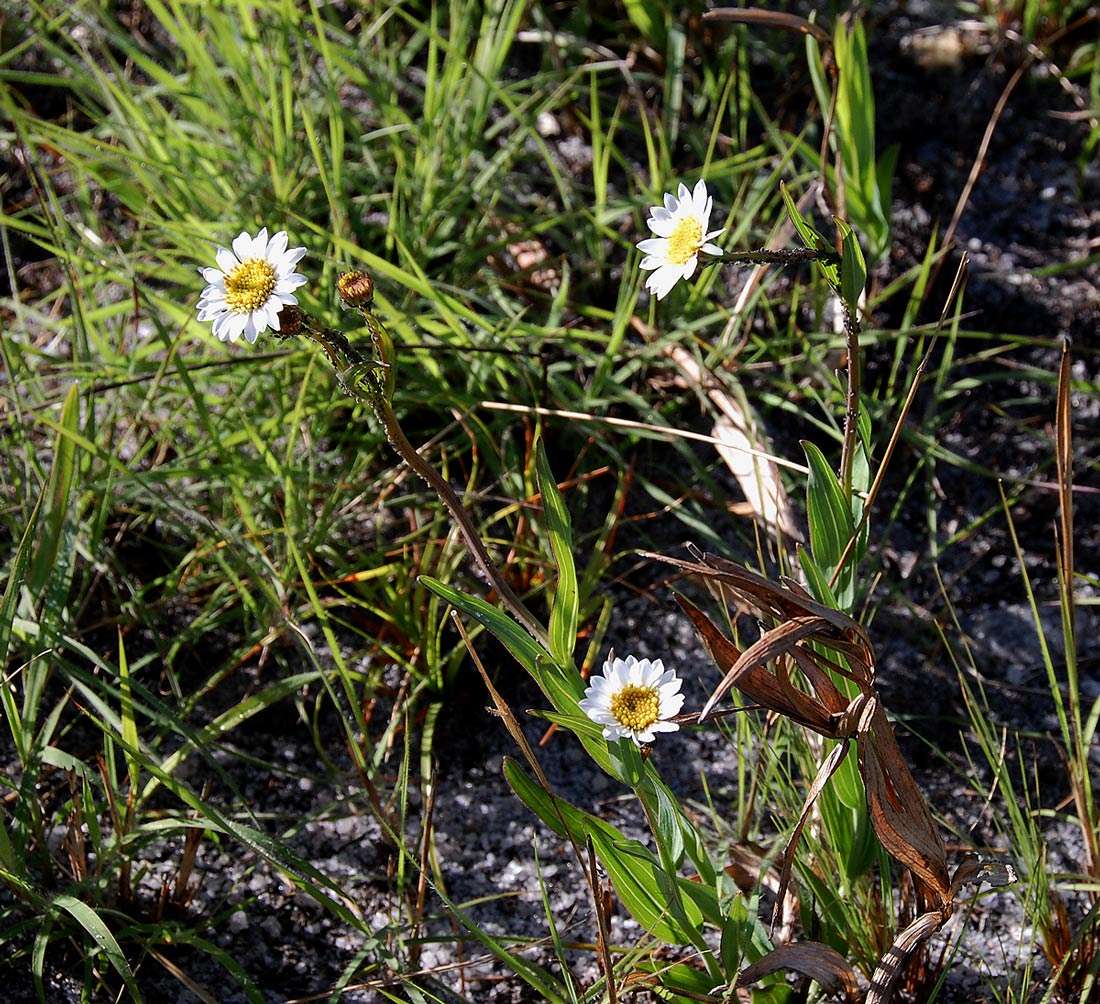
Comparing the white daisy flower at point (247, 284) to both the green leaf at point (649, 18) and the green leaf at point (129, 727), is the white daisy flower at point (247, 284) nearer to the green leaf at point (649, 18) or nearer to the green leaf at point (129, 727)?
the green leaf at point (129, 727)

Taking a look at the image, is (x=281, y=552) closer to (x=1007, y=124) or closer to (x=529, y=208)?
(x=529, y=208)

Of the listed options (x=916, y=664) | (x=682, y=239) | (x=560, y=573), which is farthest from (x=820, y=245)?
(x=916, y=664)

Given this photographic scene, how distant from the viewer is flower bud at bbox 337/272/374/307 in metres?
0.93

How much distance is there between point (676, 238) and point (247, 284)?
41cm

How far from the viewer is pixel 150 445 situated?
1.66 meters

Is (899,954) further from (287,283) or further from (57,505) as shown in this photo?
(57,505)

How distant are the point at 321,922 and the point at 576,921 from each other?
31cm

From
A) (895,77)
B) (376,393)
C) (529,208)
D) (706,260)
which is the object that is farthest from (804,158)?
(376,393)

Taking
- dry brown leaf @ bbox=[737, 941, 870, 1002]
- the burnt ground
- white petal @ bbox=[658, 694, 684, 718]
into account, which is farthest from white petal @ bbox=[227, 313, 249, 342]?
dry brown leaf @ bbox=[737, 941, 870, 1002]

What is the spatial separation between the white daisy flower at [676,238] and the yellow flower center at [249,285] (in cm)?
→ 35

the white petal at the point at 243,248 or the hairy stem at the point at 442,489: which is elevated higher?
the white petal at the point at 243,248

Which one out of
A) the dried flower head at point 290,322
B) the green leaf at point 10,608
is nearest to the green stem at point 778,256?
the dried flower head at point 290,322

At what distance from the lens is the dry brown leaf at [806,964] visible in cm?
106

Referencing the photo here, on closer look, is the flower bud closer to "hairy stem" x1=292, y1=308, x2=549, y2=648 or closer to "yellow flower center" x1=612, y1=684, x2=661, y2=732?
"hairy stem" x1=292, y1=308, x2=549, y2=648
